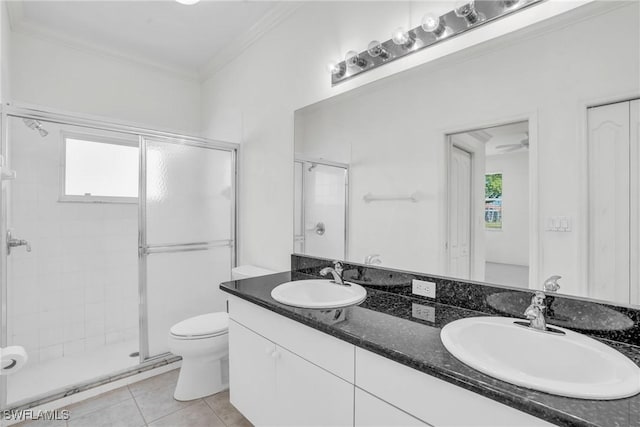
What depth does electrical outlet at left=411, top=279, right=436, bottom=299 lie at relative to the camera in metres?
1.41

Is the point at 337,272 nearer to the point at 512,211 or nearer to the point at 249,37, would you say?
the point at 512,211

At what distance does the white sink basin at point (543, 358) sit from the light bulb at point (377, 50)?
1.32 m

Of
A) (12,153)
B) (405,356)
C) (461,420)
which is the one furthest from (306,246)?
(12,153)

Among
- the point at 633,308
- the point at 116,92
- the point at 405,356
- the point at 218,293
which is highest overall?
the point at 116,92

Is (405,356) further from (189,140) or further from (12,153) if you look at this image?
(12,153)

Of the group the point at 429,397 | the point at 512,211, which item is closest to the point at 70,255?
the point at 429,397

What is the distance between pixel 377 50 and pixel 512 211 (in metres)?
1.04

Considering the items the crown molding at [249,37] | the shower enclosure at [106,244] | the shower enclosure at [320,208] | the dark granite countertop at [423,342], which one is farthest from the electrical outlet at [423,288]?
the crown molding at [249,37]

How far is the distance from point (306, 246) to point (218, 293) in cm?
111

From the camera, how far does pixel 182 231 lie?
2.51 meters

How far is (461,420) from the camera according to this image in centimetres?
81

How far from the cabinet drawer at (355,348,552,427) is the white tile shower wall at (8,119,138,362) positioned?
2.65 meters

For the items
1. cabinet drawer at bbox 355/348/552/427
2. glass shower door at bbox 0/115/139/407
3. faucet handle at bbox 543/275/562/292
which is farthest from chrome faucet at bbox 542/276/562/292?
glass shower door at bbox 0/115/139/407

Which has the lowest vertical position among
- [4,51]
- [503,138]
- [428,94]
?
[503,138]
